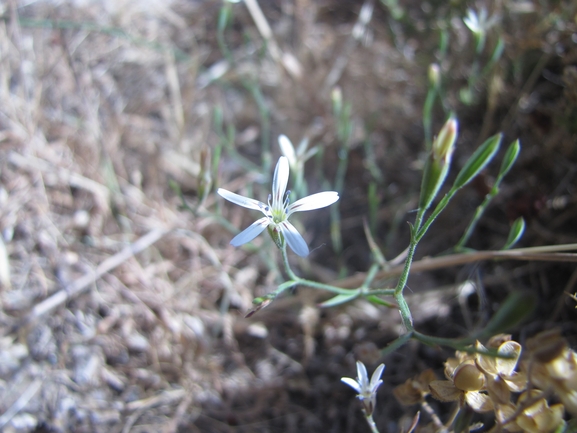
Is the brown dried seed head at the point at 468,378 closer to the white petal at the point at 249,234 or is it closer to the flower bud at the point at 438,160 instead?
the flower bud at the point at 438,160

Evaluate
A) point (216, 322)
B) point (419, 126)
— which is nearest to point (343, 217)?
point (419, 126)

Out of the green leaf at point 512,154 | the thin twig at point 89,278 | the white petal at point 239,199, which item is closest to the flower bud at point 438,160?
the green leaf at point 512,154

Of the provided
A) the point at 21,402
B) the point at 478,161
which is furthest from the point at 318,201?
the point at 21,402

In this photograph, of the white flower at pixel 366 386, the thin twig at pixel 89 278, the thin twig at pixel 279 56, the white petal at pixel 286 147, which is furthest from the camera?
the thin twig at pixel 279 56

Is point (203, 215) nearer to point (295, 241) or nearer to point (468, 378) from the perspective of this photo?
point (295, 241)

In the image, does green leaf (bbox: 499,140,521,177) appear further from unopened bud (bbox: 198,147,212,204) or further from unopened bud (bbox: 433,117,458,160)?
unopened bud (bbox: 198,147,212,204)

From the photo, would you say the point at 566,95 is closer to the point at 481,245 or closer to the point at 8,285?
the point at 481,245

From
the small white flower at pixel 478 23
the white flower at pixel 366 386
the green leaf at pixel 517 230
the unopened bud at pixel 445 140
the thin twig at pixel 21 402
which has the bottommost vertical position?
the thin twig at pixel 21 402
